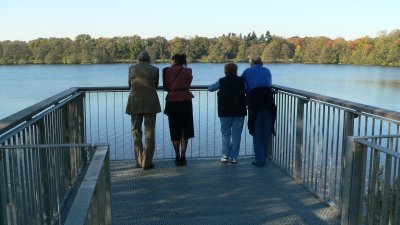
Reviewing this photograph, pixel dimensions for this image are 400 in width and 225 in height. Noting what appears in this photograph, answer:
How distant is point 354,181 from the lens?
9.87ft

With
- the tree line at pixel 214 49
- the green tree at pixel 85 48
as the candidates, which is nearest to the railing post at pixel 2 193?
the tree line at pixel 214 49

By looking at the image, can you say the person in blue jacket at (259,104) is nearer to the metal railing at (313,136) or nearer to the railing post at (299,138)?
the metal railing at (313,136)

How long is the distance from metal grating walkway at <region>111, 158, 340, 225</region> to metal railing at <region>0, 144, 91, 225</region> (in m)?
0.68

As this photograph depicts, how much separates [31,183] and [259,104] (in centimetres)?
343

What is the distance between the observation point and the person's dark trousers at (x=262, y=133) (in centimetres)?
604

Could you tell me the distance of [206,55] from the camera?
57812 millimetres

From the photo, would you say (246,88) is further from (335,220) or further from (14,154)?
(14,154)

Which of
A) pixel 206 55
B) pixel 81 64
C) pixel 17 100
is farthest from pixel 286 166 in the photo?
pixel 81 64

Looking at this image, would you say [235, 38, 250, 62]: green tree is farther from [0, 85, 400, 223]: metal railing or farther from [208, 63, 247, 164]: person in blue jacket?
[0, 85, 400, 223]: metal railing

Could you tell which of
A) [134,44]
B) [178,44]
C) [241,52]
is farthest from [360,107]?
[134,44]

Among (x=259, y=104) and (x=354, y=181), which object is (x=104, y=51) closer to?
(x=259, y=104)

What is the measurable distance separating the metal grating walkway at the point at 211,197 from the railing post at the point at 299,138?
0.18m

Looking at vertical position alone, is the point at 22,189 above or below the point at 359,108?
below

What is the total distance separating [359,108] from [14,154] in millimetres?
2875
